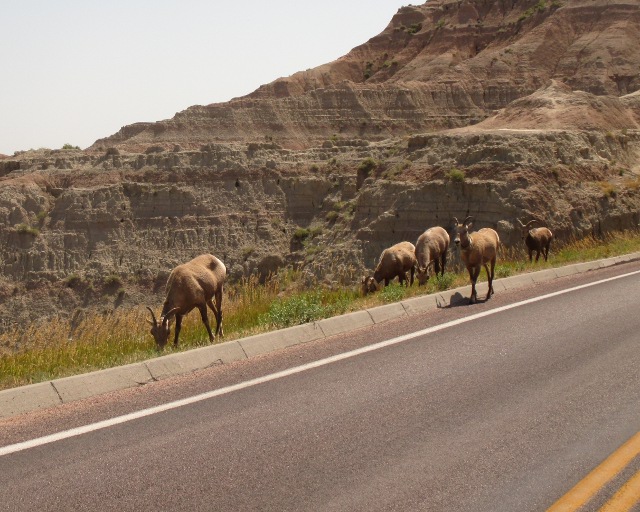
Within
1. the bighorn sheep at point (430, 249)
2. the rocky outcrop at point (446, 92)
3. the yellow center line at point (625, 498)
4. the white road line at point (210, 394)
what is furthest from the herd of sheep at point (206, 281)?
the rocky outcrop at point (446, 92)

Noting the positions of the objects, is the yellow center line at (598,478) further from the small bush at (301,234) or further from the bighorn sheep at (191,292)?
the small bush at (301,234)

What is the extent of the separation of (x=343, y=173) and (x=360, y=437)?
49.4 metres

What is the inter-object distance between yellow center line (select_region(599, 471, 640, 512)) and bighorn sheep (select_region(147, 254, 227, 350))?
25.3 feet

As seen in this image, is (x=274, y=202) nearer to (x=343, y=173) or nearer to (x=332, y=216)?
(x=343, y=173)

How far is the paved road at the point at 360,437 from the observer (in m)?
5.99

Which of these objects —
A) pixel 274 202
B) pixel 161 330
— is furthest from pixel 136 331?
pixel 274 202

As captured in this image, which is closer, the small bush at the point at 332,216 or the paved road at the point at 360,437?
the paved road at the point at 360,437

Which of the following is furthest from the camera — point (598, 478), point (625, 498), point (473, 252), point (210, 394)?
point (473, 252)

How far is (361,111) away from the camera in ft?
256

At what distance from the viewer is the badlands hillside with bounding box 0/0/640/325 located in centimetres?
3994

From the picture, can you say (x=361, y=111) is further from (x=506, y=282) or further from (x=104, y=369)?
(x=104, y=369)

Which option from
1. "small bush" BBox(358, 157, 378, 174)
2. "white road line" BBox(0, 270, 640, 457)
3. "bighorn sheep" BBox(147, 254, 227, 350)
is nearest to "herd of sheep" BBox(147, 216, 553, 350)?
"bighorn sheep" BBox(147, 254, 227, 350)

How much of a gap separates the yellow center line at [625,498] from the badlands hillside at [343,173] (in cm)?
1484

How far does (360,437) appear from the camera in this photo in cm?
716
